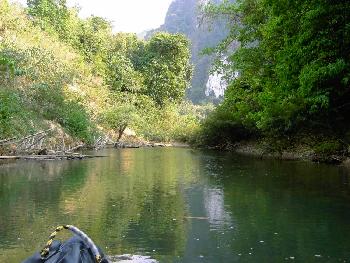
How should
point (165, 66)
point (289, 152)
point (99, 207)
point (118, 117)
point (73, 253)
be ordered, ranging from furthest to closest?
point (165, 66)
point (118, 117)
point (289, 152)
point (99, 207)
point (73, 253)

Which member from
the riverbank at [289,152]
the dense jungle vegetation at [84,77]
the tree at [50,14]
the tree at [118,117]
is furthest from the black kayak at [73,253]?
the tree at [50,14]

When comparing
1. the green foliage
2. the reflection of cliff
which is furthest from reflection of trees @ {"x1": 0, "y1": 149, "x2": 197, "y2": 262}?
the green foliage

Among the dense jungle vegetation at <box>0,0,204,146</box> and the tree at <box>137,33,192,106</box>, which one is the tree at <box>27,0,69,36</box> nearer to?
the dense jungle vegetation at <box>0,0,204,146</box>

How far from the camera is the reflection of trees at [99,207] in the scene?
746 cm

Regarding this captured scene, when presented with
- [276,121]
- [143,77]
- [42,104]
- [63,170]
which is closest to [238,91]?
[276,121]

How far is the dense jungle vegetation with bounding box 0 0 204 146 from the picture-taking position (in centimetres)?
2816

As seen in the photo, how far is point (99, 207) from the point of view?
10109 millimetres

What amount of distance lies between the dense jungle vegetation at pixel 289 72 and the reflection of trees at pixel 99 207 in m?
5.16

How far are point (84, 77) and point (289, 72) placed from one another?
100 ft

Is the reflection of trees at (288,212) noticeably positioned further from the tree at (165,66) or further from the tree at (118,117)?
the tree at (165,66)

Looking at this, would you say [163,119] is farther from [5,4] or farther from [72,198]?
[72,198]

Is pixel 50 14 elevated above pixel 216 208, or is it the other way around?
pixel 50 14

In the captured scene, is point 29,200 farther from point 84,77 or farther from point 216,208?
point 84,77

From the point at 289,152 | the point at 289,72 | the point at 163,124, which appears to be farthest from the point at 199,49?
the point at 289,72
